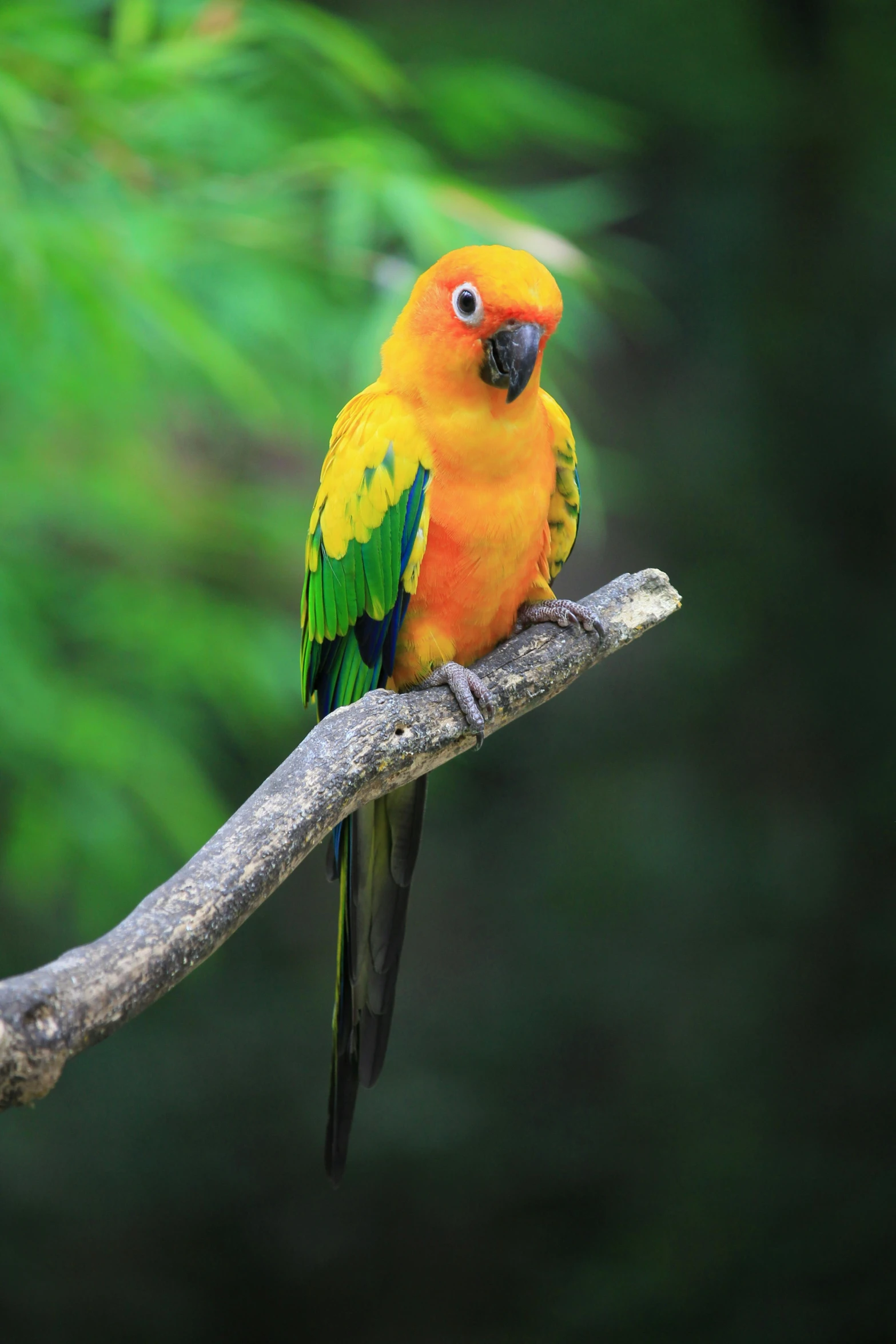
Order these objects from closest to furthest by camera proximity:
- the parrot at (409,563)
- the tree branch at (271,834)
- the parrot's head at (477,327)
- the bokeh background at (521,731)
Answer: the tree branch at (271,834)
the parrot's head at (477,327)
the parrot at (409,563)
the bokeh background at (521,731)

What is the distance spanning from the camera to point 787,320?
2.45 metres

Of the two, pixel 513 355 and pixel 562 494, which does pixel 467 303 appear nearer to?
pixel 513 355

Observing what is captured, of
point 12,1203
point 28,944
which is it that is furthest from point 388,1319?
point 28,944

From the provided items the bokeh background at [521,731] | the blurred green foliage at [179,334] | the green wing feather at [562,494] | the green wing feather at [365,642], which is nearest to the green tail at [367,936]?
the green wing feather at [365,642]

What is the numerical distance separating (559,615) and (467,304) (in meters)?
0.25

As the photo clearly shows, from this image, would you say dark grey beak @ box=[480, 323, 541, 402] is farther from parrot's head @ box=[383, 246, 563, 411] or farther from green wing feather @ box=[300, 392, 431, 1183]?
green wing feather @ box=[300, 392, 431, 1183]

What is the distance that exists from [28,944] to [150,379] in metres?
1.12

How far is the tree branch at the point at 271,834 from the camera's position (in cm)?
57

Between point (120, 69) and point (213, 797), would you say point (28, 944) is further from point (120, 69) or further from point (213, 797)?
point (120, 69)

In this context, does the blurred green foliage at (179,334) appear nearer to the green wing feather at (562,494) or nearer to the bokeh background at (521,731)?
the bokeh background at (521,731)

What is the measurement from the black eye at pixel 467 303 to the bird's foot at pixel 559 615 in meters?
0.22

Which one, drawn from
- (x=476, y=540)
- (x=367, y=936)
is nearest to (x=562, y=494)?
(x=476, y=540)

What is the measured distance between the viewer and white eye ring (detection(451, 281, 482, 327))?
810 millimetres

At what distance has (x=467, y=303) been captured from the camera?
82 cm
